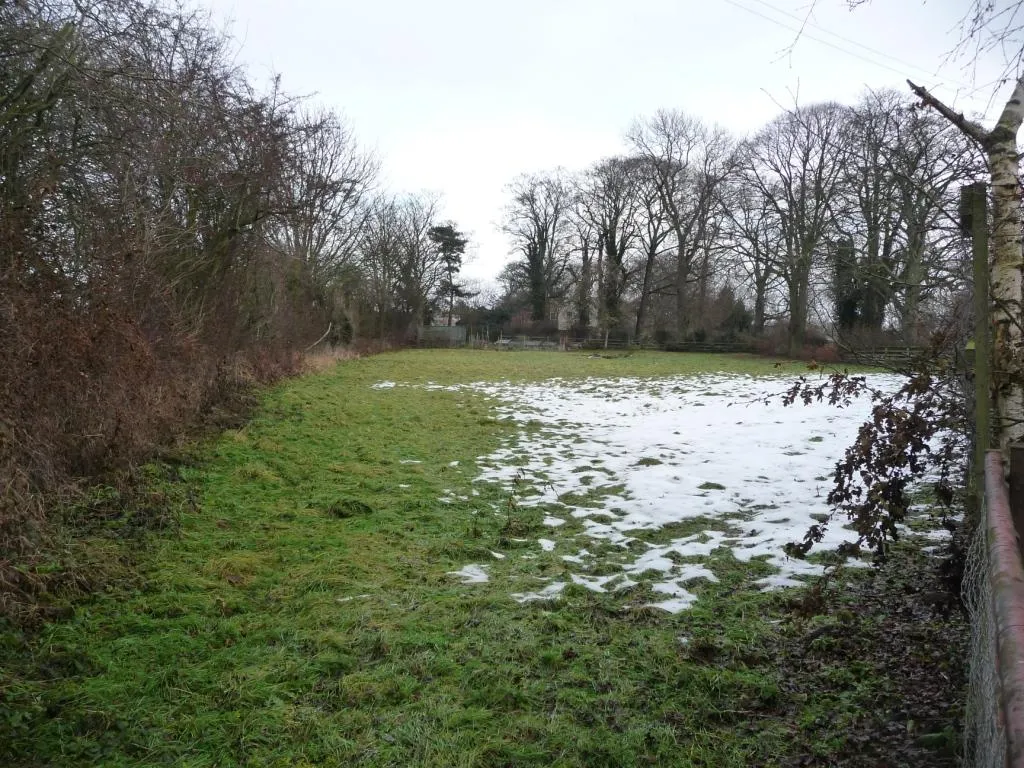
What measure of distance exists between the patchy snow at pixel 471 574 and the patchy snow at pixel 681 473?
51cm

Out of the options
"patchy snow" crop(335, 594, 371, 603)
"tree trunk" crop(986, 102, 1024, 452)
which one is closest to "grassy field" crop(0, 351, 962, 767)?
"patchy snow" crop(335, 594, 371, 603)

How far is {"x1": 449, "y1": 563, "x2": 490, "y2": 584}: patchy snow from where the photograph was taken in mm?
4785

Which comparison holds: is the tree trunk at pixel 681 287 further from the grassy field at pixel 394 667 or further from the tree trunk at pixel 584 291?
the grassy field at pixel 394 667

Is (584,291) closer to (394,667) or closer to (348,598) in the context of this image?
(348,598)

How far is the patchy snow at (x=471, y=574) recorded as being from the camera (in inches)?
188

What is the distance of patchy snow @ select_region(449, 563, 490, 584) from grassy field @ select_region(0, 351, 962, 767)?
0.14m

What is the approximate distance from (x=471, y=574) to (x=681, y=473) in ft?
12.1

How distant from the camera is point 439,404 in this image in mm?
14055

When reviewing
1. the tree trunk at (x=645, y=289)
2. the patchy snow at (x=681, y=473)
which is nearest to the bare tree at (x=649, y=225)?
the tree trunk at (x=645, y=289)

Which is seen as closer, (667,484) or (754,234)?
(667,484)

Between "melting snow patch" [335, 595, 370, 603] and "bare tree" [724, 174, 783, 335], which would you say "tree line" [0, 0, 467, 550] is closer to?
"melting snow patch" [335, 595, 370, 603]

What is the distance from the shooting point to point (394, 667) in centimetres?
351

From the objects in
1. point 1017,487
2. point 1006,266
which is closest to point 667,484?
point 1006,266

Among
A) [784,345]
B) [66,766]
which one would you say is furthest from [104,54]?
[784,345]
